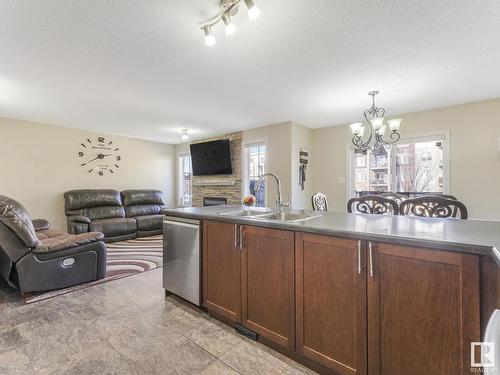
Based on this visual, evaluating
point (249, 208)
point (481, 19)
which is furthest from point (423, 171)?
point (249, 208)

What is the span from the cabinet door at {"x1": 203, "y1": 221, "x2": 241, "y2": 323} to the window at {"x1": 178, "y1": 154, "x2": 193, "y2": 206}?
5.59 m

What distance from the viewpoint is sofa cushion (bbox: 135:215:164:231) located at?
5602 millimetres

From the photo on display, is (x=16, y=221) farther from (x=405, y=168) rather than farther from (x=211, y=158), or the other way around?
(x=405, y=168)

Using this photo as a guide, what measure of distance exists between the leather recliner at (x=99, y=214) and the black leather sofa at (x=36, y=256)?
2.16 m

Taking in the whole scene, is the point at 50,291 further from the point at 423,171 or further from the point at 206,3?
the point at 423,171

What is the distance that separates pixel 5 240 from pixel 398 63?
4401 millimetres

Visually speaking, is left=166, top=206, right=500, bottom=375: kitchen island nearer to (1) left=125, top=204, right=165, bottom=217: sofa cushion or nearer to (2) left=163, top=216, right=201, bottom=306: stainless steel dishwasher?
(2) left=163, top=216, right=201, bottom=306: stainless steel dishwasher

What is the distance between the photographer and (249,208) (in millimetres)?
2787

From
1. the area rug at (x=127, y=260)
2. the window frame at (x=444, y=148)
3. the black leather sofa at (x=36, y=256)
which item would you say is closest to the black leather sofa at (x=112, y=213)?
the area rug at (x=127, y=260)

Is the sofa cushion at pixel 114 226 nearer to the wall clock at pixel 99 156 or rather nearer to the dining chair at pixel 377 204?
the wall clock at pixel 99 156

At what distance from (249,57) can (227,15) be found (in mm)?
750

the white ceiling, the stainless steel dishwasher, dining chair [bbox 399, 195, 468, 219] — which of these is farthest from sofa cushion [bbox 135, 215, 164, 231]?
dining chair [bbox 399, 195, 468, 219]

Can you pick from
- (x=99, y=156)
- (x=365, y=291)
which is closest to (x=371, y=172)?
(x=365, y=291)

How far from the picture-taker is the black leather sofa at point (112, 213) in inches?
196
